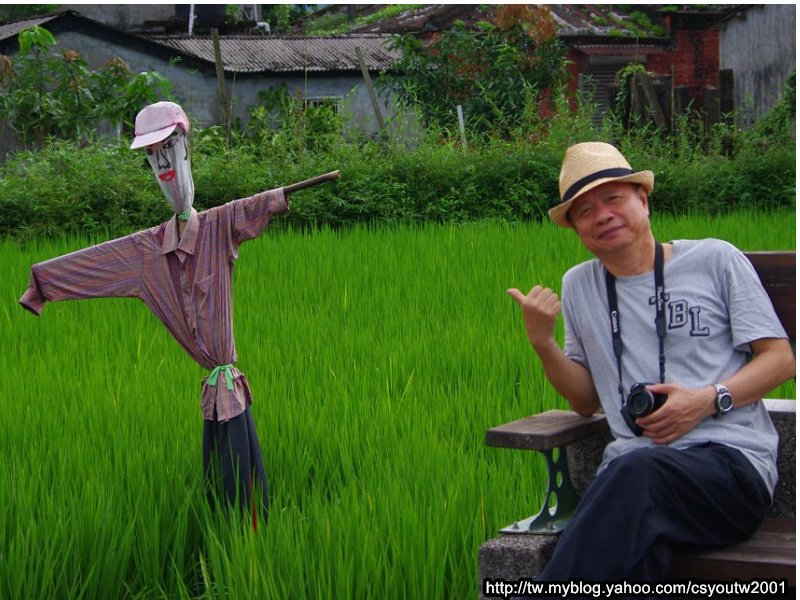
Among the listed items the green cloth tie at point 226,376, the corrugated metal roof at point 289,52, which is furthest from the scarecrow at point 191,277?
the corrugated metal roof at point 289,52

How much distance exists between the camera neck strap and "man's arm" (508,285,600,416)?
107mm

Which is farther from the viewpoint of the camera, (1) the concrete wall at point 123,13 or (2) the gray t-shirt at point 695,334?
(1) the concrete wall at point 123,13

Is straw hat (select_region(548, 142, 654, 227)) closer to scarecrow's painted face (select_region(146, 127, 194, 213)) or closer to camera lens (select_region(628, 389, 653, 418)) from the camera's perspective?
camera lens (select_region(628, 389, 653, 418))

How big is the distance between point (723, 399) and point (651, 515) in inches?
→ 12.9

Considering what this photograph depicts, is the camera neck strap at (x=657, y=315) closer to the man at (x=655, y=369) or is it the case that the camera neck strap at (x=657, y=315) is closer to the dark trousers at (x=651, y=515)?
the man at (x=655, y=369)

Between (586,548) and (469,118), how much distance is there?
41.2 ft

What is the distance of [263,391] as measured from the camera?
4602 millimetres

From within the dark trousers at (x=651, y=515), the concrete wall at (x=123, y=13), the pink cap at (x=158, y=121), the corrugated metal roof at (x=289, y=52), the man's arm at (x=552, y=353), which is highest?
the concrete wall at (x=123, y=13)

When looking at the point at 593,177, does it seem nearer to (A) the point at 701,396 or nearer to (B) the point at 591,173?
(B) the point at 591,173

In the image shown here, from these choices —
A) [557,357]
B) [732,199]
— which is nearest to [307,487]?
[557,357]

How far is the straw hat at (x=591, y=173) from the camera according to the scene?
2.66m

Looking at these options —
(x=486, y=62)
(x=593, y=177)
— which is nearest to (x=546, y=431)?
(x=593, y=177)

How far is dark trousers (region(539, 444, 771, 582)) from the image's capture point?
2303 millimetres

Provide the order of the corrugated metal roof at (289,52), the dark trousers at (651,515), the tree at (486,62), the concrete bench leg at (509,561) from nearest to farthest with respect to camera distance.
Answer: the dark trousers at (651,515) → the concrete bench leg at (509,561) → the tree at (486,62) → the corrugated metal roof at (289,52)
